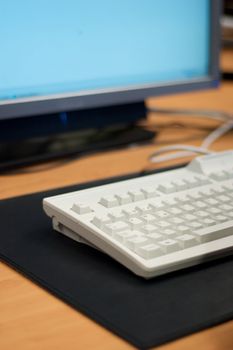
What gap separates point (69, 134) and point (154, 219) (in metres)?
0.39

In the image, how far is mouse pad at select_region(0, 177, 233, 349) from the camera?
56cm

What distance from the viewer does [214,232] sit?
2.22ft

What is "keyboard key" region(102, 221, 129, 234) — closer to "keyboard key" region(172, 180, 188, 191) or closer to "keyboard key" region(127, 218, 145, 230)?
"keyboard key" region(127, 218, 145, 230)

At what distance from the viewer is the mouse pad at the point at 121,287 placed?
0.56m

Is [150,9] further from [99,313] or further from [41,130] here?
[99,313]

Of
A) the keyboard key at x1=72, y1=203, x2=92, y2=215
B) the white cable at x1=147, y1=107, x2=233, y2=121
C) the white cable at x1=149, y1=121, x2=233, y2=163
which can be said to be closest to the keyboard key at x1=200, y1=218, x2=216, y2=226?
the keyboard key at x1=72, y1=203, x2=92, y2=215

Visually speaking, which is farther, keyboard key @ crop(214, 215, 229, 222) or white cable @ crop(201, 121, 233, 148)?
white cable @ crop(201, 121, 233, 148)

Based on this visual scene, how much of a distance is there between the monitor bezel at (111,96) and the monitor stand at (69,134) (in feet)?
0.13

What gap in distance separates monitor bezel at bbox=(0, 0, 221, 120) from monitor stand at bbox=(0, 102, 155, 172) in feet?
0.13

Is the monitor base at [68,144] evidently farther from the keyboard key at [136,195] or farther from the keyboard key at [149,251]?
the keyboard key at [149,251]

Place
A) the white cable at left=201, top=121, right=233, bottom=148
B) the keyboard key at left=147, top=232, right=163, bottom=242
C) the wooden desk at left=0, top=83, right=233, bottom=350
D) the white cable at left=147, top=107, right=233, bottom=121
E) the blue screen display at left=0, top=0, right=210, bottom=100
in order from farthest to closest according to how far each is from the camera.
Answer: the white cable at left=147, top=107, right=233, bottom=121 → the white cable at left=201, top=121, right=233, bottom=148 → the blue screen display at left=0, top=0, right=210, bottom=100 → the keyboard key at left=147, top=232, right=163, bottom=242 → the wooden desk at left=0, top=83, right=233, bottom=350

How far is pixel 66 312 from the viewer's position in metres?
0.59

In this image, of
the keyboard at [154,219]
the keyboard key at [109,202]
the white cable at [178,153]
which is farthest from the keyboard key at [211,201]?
the white cable at [178,153]

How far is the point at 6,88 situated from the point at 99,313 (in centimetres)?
45
